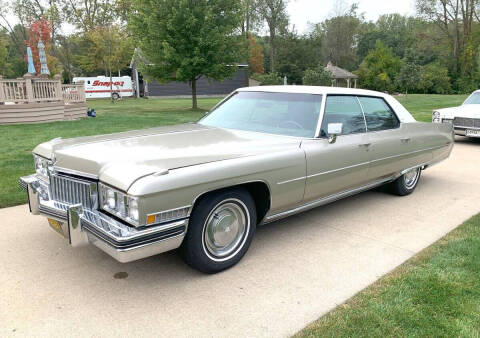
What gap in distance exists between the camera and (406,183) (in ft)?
18.6

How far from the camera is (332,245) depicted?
13.1 feet

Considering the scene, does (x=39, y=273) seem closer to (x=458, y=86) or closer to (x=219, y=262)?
(x=219, y=262)

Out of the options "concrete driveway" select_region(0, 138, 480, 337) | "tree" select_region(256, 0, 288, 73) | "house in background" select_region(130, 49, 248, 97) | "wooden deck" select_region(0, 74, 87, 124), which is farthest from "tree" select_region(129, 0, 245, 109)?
"tree" select_region(256, 0, 288, 73)

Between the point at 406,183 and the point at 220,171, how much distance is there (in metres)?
3.64

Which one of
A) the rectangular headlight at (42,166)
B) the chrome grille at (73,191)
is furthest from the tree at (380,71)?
the chrome grille at (73,191)

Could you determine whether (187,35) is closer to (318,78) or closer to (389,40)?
(318,78)

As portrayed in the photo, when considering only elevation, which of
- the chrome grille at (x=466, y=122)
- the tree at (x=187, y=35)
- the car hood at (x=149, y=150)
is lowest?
the chrome grille at (x=466, y=122)

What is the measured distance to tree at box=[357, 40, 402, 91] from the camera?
40.6 m

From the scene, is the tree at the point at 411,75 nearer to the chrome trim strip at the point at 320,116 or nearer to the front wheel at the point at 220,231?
the chrome trim strip at the point at 320,116

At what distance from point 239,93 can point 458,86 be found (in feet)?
141

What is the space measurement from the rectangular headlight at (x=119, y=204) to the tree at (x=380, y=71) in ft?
135

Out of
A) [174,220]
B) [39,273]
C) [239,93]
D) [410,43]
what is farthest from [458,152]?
[410,43]

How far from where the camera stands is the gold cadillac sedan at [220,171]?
280cm

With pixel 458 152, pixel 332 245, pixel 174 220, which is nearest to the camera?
pixel 174 220
